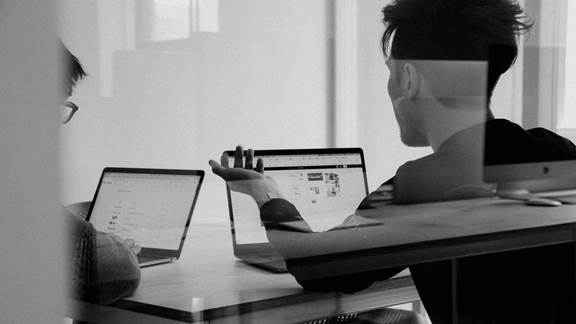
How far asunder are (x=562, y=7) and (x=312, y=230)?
545mm

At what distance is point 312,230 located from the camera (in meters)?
0.87

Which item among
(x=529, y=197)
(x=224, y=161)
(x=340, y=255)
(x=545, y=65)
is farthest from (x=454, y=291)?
(x=224, y=161)

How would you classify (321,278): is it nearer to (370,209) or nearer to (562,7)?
(370,209)

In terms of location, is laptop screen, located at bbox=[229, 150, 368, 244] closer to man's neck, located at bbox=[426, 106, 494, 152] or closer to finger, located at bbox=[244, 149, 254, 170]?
finger, located at bbox=[244, 149, 254, 170]

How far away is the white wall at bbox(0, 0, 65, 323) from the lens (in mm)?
528

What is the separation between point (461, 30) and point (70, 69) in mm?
601

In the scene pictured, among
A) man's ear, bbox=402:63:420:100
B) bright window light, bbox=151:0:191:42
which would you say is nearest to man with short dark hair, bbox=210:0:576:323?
man's ear, bbox=402:63:420:100

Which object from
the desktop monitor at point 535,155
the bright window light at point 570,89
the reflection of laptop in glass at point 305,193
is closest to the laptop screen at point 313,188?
the reflection of laptop in glass at point 305,193

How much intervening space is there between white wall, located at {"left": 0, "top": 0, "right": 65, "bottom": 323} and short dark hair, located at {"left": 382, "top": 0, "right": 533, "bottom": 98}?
0.50m

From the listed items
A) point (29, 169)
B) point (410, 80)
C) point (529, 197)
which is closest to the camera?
point (29, 169)

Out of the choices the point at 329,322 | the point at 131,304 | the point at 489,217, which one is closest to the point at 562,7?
the point at 489,217

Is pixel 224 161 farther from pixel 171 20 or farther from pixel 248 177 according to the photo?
pixel 171 20

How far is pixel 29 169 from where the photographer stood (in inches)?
21.3

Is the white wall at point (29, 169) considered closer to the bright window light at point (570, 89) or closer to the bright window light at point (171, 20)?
the bright window light at point (171, 20)
